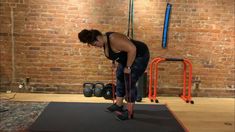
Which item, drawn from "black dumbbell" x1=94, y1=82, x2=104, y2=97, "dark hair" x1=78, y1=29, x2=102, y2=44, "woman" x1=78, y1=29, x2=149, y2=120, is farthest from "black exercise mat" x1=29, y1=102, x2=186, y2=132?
"dark hair" x1=78, y1=29, x2=102, y2=44

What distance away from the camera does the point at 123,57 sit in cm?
370

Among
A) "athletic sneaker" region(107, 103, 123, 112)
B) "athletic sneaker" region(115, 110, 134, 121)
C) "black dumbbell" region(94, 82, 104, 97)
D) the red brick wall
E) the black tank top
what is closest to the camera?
the black tank top

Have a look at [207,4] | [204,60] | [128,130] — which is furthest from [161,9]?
[128,130]

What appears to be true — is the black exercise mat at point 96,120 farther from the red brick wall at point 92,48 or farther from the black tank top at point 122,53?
the red brick wall at point 92,48

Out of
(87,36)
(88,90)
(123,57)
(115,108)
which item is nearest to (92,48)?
(88,90)

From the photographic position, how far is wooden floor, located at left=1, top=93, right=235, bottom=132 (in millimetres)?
3887

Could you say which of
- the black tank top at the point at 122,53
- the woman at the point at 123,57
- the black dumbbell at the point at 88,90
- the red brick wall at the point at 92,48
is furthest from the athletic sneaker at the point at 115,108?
the red brick wall at the point at 92,48

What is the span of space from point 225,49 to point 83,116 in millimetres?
2908

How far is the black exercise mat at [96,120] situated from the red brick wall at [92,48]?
40.9 inches

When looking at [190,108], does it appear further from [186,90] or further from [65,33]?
[65,33]

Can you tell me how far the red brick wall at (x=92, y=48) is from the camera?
532 centimetres

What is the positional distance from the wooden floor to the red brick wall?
32 cm

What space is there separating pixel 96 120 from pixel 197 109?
1.69m

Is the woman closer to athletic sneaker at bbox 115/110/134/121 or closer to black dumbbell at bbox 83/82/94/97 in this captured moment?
athletic sneaker at bbox 115/110/134/121
